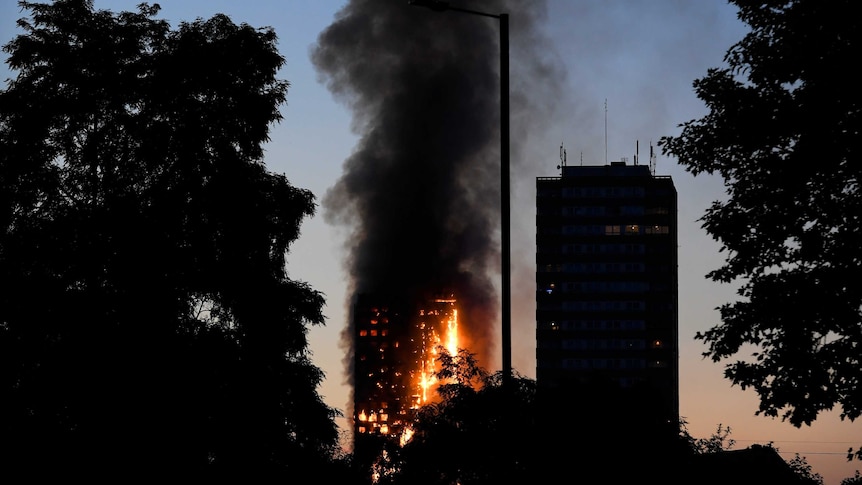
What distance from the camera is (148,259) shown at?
28359 millimetres

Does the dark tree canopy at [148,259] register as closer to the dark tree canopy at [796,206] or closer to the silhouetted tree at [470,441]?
the silhouetted tree at [470,441]

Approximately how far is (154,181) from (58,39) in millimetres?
4742

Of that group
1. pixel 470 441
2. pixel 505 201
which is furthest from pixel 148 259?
pixel 505 201

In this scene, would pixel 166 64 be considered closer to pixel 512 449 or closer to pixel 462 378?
pixel 462 378

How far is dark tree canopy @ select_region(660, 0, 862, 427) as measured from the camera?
Answer: 19812 millimetres

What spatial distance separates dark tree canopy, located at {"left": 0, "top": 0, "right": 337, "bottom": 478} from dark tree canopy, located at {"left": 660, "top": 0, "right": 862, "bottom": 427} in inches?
471

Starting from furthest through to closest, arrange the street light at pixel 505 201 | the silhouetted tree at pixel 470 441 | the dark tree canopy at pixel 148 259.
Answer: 1. the dark tree canopy at pixel 148 259
2. the silhouetted tree at pixel 470 441
3. the street light at pixel 505 201

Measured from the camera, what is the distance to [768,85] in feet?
71.0

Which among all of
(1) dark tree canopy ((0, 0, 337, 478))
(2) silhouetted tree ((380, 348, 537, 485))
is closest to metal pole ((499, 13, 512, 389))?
(2) silhouetted tree ((380, 348, 537, 485))

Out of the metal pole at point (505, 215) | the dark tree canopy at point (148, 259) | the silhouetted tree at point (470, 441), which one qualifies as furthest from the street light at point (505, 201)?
the dark tree canopy at point (148, 259)

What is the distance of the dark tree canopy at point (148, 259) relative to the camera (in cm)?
2650

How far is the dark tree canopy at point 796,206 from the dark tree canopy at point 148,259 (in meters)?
12.0

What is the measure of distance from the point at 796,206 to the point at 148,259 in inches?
602

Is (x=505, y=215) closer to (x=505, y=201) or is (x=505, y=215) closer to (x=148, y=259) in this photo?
(x=505, y=201)
